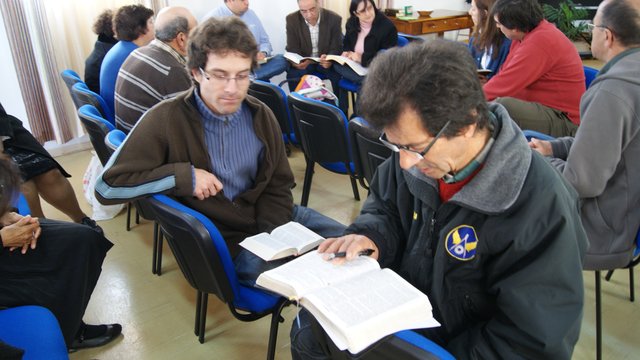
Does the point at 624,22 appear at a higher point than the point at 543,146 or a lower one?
higher

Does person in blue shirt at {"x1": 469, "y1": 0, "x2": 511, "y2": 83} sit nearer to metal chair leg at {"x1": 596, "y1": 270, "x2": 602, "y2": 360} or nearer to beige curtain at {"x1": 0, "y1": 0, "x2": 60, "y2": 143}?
metal chair leg at {"x1": 596, "y1": 270, "x2": 602, "y2": 360}

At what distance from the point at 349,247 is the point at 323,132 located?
4.33ft

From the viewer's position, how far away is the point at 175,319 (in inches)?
85.9

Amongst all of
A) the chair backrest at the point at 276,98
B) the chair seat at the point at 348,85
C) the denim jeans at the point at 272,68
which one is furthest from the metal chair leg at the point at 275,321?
the denim jeans at the point at 272,68

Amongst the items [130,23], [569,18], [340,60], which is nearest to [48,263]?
[130,23]

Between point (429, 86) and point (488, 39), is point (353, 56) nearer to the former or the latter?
point (488, 39)

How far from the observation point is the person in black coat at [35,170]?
7.94 feet

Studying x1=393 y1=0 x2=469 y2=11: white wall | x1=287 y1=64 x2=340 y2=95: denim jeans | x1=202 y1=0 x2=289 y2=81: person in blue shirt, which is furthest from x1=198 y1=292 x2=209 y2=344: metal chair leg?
x1=393 y1=0 x2=469 y2=11: white wall

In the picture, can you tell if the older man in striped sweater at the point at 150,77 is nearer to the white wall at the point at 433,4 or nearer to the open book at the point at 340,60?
the open book at the point at 340,60

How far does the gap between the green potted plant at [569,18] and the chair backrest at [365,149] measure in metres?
5.69

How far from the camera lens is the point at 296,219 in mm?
1963

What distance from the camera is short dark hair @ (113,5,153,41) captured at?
2.96 metres

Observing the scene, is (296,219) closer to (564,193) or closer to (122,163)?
(122,163)

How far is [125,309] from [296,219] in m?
0.97
